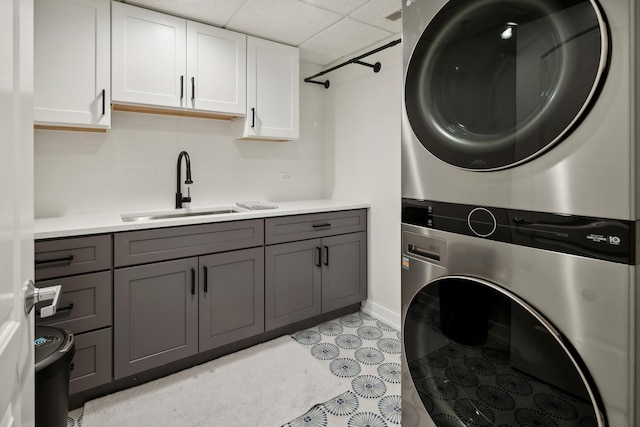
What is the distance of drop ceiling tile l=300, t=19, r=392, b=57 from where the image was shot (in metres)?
2.51

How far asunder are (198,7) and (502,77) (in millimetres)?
2018

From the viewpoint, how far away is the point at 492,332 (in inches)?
40.8

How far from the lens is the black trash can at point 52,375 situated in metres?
1.22

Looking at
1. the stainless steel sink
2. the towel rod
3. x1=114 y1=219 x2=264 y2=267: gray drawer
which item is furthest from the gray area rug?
the towel rod

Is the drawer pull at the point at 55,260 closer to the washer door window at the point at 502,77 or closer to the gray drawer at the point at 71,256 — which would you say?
the gray drawer at the point at 71,256

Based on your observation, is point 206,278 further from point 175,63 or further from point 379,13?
point 379,13

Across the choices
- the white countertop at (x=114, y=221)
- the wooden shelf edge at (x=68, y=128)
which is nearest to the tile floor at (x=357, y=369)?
the white countertop at (x=114, y=221)

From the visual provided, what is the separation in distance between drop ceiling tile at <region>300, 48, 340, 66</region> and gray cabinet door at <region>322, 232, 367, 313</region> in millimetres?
1617

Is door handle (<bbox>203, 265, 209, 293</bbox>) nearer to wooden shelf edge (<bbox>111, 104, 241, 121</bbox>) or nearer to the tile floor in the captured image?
the tile floor

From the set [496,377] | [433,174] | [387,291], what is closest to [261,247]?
[387,291]

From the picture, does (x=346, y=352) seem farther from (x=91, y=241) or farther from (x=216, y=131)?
(x=216, y=131)

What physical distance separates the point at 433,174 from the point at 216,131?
212 cm

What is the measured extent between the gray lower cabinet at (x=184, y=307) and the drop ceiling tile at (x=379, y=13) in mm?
1737

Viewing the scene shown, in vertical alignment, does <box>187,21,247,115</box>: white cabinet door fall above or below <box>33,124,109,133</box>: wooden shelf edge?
above
